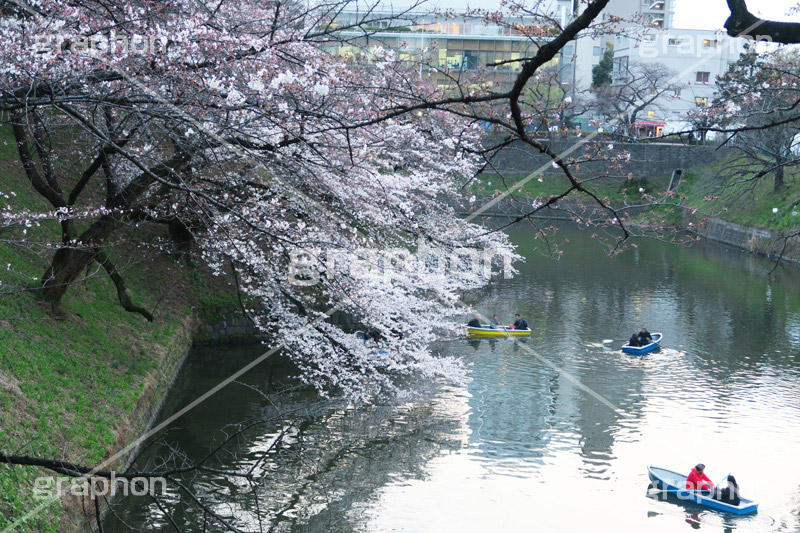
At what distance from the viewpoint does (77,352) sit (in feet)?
38.2

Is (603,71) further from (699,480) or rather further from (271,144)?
(271,144)

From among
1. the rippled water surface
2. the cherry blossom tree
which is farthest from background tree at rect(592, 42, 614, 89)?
the rippled water surface

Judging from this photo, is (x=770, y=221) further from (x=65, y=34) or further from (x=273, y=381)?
(x=65, y=34)

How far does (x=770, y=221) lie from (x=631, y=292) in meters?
11.9

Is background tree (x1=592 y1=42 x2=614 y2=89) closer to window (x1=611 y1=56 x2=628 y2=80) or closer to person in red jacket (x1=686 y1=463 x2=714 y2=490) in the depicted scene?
window (x1=611 y1=56 x2=628 y2=80)

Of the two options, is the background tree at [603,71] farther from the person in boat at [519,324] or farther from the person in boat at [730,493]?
the person in boat at [730,493]

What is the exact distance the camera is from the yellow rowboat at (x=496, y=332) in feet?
64.1

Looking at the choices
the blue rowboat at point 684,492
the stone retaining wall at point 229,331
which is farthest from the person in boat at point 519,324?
the blue rowboat at point 684,492

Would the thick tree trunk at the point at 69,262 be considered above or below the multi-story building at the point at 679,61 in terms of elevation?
below

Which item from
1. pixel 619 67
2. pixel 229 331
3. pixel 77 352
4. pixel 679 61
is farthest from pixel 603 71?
pixel 77 352

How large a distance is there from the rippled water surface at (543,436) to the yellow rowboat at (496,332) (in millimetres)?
263

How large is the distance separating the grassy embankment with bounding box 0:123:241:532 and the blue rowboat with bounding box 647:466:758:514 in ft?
27.1

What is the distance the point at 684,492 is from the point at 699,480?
11.7 inches

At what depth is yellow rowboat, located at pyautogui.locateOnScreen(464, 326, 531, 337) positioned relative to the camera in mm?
19531
